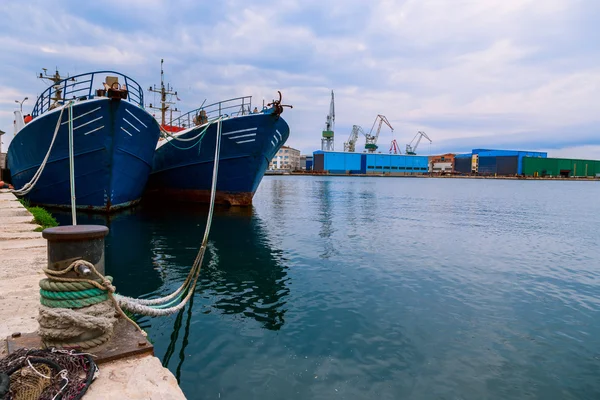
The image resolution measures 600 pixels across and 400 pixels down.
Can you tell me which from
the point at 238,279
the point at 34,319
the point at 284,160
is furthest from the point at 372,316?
the point at 284,160

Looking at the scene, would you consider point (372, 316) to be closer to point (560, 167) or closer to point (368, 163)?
point (368, 163)

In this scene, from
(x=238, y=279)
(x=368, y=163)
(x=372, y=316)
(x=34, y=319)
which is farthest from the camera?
(x=368, y=163)

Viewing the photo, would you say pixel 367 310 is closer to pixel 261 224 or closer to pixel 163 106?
pixel 261 224

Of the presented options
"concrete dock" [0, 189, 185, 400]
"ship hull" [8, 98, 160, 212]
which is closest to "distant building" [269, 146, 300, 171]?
"ship hull" [8, 98, 160, 212]

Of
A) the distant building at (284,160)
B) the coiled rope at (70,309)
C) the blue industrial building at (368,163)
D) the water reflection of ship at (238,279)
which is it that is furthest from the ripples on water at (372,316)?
the distant building at (284,160)

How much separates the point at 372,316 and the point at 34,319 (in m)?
5.59

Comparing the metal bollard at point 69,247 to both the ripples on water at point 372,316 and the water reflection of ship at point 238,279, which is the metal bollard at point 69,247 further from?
the water reflection of ship at point 238,279

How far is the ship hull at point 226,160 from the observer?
22188mm

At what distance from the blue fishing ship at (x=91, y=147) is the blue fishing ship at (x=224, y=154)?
2.85 m

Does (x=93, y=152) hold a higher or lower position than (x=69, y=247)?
higher

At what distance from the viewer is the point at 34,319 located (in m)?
4.02

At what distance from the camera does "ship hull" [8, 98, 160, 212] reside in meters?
16.7

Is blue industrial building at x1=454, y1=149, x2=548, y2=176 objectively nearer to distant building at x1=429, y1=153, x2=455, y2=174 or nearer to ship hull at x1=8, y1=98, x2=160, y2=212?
distant building at x1=429, y1=153, x2=455, y2=174

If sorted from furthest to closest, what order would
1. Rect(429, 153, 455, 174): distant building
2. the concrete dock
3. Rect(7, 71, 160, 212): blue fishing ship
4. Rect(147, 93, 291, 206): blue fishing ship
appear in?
Rect(429, 153, 455, 174): distant building < Rect(147, 93, 291, 206): blue fishing ship < Rect(7, 71, 160, 212): blue fishing ship < the concrete dock
